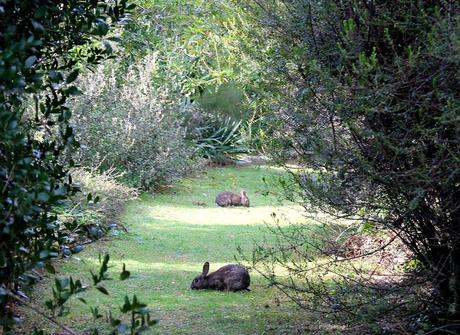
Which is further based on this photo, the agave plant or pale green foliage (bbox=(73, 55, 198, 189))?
the agave plant

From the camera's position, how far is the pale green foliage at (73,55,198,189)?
44.5 ft

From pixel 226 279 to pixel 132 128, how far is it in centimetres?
724

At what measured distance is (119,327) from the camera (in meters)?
2.21

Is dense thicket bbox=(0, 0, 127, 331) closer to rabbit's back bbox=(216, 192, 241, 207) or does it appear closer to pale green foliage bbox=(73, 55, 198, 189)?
pale green foliage bbox=(73, 55, 198, 189)

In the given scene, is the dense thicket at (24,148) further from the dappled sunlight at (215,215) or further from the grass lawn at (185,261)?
the dappled sunlight at (215,215)

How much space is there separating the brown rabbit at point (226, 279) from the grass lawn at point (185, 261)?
73mm

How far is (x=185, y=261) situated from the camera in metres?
9.40

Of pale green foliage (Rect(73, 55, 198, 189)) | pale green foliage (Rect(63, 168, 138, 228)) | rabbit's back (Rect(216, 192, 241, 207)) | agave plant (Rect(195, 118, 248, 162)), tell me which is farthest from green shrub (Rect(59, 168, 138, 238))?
agave plant (Rect(195, 118, 248, 162))

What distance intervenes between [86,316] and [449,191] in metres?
3.71

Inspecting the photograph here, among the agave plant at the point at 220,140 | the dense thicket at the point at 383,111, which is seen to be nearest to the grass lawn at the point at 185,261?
the dense thicket at the point at 383,111


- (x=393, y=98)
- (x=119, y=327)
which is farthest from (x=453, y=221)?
(x=119, y=327)

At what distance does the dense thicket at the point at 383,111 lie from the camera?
4332mm

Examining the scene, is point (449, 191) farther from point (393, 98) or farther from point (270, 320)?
point (270, 320)

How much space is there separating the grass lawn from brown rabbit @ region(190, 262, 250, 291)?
73 millimetres
